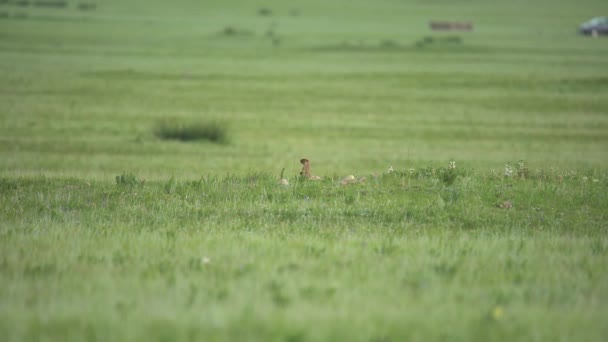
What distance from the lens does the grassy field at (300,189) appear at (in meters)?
5.32

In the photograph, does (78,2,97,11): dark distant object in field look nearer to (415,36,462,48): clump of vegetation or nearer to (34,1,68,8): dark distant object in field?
(34,1,68,8): dark distant object in field

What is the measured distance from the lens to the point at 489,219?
352 inches

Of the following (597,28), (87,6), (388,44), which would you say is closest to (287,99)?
(388,44)

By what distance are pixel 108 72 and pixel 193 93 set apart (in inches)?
222

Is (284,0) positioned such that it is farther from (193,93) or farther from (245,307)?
(245,307)

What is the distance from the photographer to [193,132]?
879 inches

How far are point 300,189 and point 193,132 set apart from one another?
1249cm

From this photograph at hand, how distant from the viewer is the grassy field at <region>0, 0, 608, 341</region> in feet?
17.5

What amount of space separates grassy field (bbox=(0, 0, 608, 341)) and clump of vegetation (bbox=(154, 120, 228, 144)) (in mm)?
59

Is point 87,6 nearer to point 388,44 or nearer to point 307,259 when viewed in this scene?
point 388,44

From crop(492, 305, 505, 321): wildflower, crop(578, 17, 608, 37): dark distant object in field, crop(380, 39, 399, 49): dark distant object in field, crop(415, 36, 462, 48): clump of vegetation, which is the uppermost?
crop(578, 17, 608, 37): dark distant object in field

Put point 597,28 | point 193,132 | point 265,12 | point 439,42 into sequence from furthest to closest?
point 265,12 < point 597,28 < point 439,42 < point 193,132

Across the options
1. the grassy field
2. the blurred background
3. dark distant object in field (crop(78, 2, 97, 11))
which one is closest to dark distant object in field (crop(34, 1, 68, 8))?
dark distant object in field (crop(78, 2, 97, 11))

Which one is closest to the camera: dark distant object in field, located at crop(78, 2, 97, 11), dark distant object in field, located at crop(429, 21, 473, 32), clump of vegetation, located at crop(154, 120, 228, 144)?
clump of vegetation, located at crop(154, 120, 228, 144)
